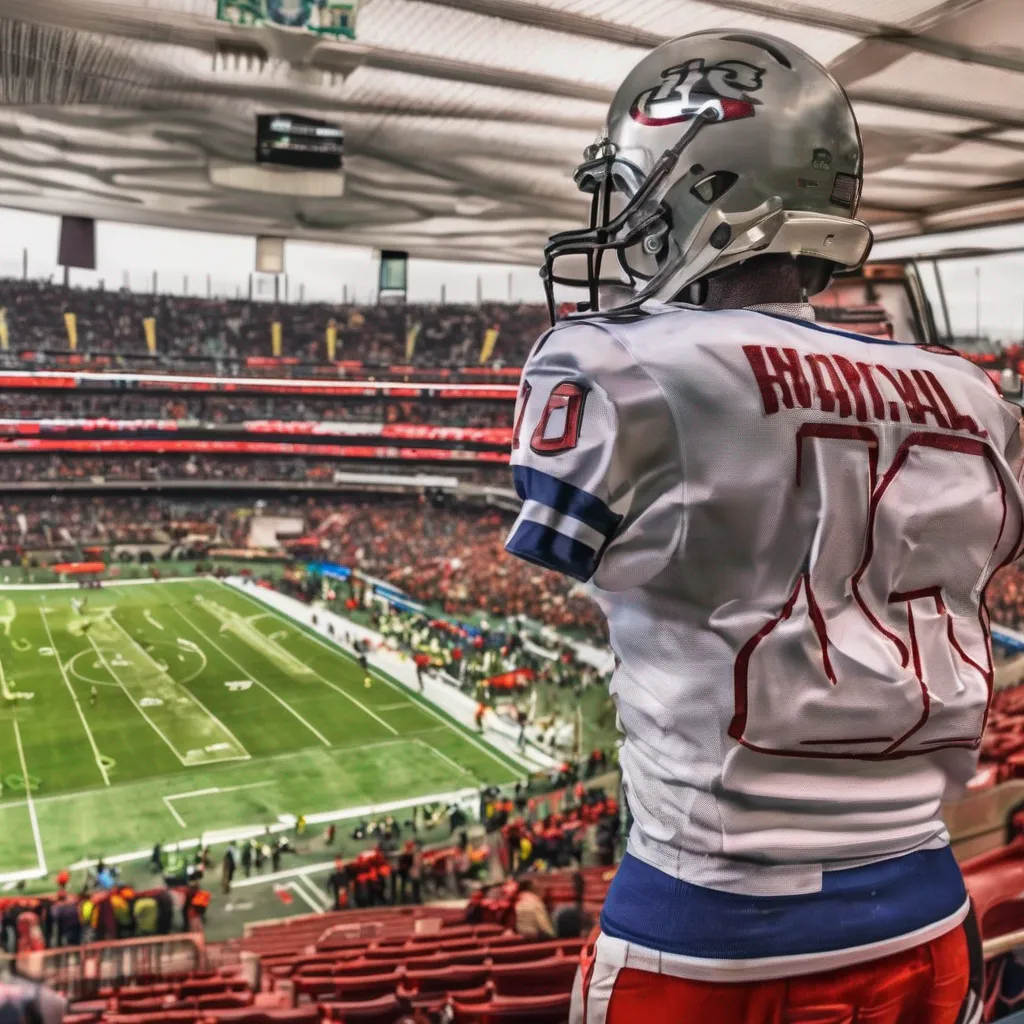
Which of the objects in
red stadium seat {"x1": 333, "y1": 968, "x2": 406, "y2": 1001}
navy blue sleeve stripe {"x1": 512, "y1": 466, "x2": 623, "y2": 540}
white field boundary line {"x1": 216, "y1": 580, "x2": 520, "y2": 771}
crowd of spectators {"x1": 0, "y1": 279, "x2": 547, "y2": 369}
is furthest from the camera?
crowd of spectators {"x1": 0, "y1": 279, "x2": 547, "y2": 369}

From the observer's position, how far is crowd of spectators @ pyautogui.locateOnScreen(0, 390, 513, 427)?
850 centimetres

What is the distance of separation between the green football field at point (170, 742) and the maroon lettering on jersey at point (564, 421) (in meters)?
4.68

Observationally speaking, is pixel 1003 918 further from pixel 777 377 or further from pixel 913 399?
pixel 777 377

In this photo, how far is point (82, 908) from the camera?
14.0 feet

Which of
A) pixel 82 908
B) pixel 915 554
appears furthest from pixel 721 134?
pixel 82 908

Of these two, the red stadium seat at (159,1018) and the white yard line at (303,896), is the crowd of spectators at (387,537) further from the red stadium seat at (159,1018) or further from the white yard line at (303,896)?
the red stadium seat at (159,1018)

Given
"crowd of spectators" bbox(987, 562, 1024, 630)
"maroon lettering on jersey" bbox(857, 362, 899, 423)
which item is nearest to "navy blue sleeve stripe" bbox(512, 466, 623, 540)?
"maroon lettering on jersey" bbox(857, 362, 899, 423)

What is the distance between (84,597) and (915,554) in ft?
26.0

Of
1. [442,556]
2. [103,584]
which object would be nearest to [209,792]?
[103,584]

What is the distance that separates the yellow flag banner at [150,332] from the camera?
341 inches

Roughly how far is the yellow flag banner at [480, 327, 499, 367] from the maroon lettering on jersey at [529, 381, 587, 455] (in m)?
8.13

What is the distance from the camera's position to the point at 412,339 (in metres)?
9.09

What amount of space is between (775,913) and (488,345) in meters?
8.77

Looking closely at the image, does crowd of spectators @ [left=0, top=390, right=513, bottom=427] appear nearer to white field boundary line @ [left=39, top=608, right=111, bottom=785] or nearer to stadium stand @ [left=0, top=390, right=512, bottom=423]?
stadium stand @ [left=0, top=390, right=512, bottom=423]
